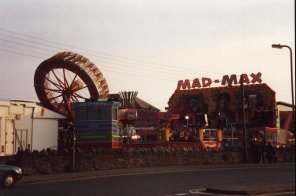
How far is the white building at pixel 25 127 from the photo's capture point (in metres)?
32.2

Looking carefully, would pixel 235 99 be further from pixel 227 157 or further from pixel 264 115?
pixel 227 157

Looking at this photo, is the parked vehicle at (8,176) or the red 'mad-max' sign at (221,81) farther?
the red 'mad-max' sign at (221,81)

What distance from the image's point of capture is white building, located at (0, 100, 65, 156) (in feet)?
106

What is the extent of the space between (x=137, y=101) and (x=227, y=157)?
49.7m

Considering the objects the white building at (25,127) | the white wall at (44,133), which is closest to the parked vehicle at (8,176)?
the white building at (25,127)

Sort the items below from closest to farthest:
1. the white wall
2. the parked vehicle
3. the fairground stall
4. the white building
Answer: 1. the parked vehicle
2. the white building
3. the white wall
4. the fairground stall

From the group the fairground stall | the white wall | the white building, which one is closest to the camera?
the white building

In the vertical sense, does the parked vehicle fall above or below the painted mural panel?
below

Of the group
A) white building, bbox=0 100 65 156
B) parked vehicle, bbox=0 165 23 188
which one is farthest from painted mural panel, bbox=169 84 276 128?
parked vehicle, bbox=0 165 23 188

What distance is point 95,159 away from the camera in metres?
30.0

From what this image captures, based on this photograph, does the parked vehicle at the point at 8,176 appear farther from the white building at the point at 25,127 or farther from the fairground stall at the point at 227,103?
the fairground stall at the point at 227,103

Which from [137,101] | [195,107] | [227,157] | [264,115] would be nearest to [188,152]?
[227,157]

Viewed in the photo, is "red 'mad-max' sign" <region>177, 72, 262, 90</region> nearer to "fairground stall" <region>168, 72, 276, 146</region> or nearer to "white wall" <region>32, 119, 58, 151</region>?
"fairground stall" <region>168, 72, 276, 146</region>

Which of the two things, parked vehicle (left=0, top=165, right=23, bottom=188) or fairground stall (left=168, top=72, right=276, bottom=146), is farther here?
fairground stall (left=168, top=72, right=276, bottom=146)
